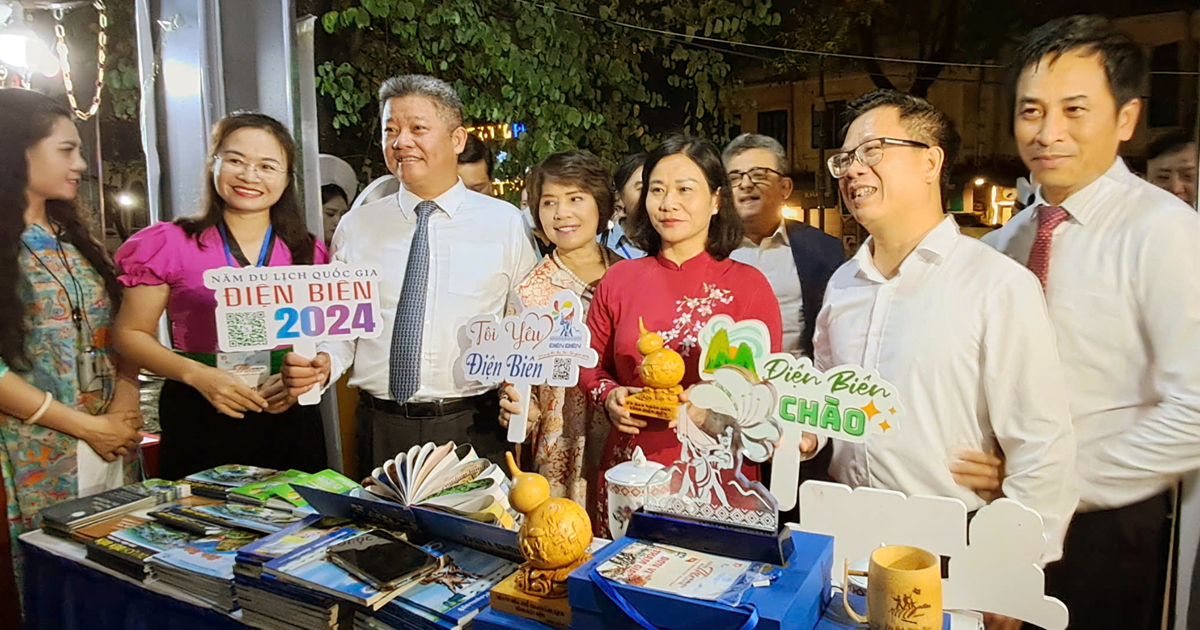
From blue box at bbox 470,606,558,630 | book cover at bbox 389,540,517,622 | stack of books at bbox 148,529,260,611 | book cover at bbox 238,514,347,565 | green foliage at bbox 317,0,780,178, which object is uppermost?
green foliage at bbox 317,0,780,178

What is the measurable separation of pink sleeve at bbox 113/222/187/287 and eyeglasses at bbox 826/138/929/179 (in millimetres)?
2254

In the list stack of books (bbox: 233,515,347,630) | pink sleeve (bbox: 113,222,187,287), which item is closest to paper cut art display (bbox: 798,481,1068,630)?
stack of books (bbox: 233,515,347,630)

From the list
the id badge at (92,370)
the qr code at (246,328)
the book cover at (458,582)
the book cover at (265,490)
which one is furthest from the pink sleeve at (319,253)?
the book cover at (458,582)

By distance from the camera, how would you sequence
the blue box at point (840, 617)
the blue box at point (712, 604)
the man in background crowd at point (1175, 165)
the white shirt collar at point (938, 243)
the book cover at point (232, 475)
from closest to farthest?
the blue box at point (712, 604) → the blue box at point (840, 617) → the man in background crowd at point (1175, 165) → the white shirt collar at point (938, 243) → the book cover at point (232, 475)

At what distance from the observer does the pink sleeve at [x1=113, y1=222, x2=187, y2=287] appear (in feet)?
9.53

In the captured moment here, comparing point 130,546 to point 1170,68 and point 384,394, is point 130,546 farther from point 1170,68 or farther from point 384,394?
point 1170,68

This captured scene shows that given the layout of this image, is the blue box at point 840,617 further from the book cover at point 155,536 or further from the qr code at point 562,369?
the book cover at point 155,536

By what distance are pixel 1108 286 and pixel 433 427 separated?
80.2 inches

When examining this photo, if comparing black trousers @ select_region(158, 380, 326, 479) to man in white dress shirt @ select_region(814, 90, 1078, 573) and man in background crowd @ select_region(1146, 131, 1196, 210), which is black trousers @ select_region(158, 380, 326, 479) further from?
man in background crowd @ select_region(1146, 131, 1196, 210)

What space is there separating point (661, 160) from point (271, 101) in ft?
5.46

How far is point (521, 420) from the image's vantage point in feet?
8.36

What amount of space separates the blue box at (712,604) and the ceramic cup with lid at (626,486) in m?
0.48

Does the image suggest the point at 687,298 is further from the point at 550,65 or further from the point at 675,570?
the point at 550,65

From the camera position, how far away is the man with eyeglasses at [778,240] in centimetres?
218
